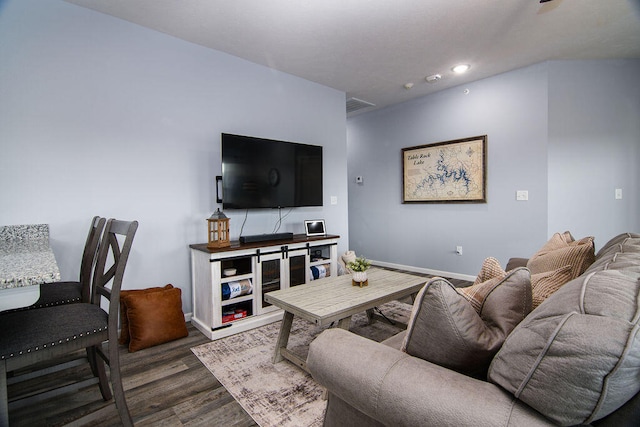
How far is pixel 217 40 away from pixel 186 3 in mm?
562

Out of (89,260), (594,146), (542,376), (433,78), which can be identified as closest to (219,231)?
(89,260)

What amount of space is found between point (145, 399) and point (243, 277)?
112cm

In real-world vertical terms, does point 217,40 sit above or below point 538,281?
above

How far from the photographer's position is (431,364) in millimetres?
882

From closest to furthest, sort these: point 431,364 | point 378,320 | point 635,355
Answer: point 635,355, point 431,364, point 378,320

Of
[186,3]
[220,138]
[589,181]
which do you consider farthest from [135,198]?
[589,181]

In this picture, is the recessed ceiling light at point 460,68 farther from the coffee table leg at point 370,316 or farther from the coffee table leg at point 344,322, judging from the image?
the coffee table leg at point 344,322

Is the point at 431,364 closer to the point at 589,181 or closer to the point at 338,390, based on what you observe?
the point at 338,390


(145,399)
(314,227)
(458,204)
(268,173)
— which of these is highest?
(268,173)

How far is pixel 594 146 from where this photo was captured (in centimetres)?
334

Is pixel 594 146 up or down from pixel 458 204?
up

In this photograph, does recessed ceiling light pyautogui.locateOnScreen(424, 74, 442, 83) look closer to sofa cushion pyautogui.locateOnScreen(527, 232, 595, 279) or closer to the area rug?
sofa cushion pyautogui.locateOnScreen(527, 232, 595, 279)

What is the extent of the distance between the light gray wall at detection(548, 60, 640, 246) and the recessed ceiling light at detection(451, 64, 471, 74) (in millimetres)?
855

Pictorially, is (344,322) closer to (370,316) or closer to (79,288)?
(370,316)
